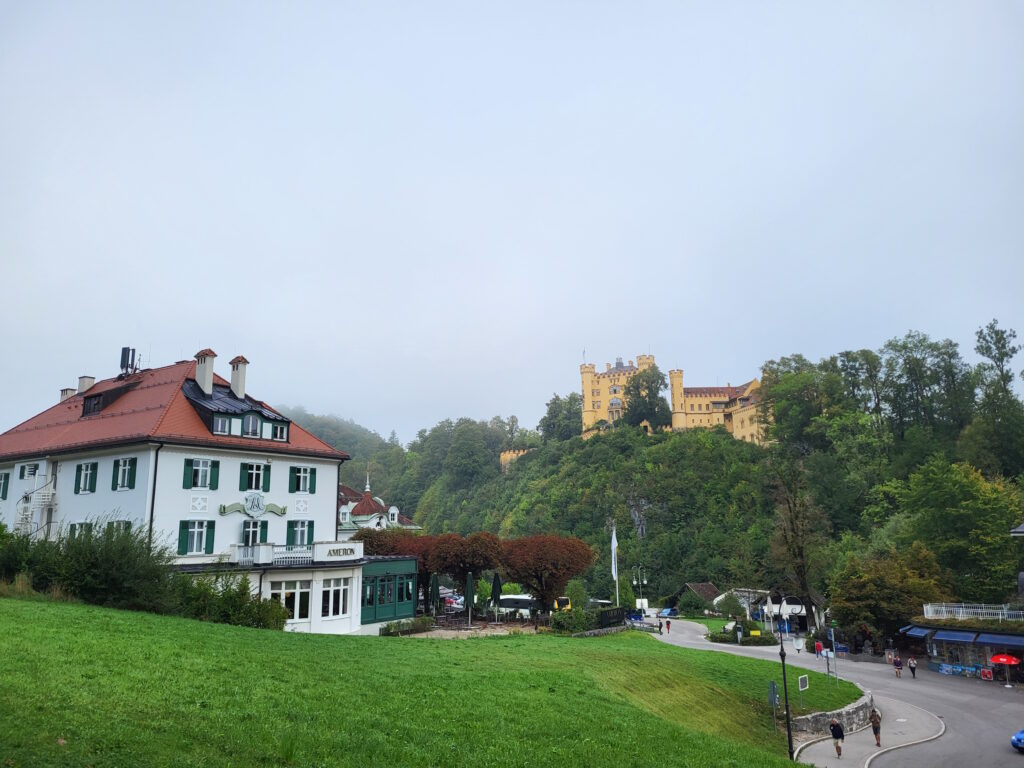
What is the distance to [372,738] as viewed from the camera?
10938 mm

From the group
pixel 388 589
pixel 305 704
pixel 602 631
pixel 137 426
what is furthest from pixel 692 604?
pixel 305 704

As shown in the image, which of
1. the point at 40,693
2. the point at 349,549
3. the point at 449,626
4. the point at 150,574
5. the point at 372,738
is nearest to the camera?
the point at 40,693

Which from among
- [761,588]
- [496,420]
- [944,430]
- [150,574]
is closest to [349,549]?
[150,574]

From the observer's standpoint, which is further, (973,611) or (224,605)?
(973,611)

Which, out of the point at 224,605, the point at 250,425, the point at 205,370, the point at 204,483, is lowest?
the point at 224,605

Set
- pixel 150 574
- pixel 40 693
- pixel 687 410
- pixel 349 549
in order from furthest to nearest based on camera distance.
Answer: pixel 687 410
pixel 349 549
pixel 150 574
pixel 40 693

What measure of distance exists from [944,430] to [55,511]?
8098 centimetres

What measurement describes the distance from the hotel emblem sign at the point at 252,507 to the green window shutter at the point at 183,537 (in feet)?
5.39

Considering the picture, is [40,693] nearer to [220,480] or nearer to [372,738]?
[372,738]

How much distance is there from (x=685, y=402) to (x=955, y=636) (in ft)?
291

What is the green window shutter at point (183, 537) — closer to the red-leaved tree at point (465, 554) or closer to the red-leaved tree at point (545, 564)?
the red-leaved tree at point (465, 554)

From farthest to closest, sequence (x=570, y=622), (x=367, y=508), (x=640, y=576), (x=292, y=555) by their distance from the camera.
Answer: (x=640, y=576)
(x=367, y=508)
(x=570, y=622)
(x=292, y=555)

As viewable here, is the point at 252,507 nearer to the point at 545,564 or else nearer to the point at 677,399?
the point at 545,564

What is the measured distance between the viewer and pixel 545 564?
1694 inches
